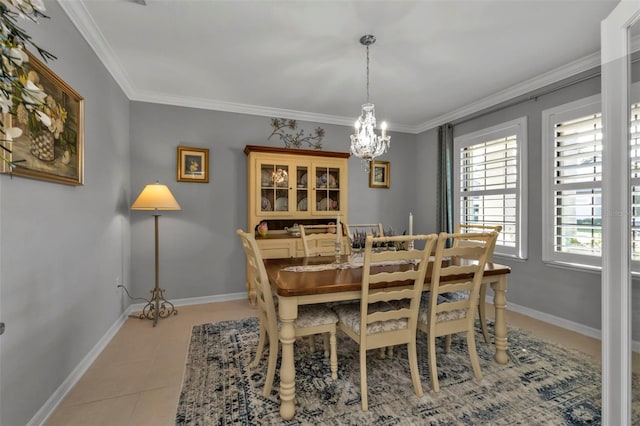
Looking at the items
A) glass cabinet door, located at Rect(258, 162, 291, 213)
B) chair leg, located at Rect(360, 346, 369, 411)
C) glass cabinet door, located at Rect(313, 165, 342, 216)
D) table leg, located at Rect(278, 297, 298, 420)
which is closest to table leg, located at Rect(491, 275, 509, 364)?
chair leg, located at Rect(360, 346, 369, 411)

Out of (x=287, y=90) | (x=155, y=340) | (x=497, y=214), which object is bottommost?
(x=155, y=340)

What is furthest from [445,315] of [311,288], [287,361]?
[287,361]

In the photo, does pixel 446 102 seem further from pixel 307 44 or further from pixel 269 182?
pixel 269 182

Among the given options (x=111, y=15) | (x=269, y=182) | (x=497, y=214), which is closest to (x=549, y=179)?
(x=497, y=214)

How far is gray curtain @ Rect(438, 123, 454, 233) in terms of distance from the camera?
4066 mm

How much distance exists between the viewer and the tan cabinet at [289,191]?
3.56 metres

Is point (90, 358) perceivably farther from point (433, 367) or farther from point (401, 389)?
point (433, 367)

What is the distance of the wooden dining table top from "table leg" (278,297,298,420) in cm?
8

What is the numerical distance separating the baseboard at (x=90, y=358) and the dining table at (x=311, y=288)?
1.29 meters

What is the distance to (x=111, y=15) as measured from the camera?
81.2 inches

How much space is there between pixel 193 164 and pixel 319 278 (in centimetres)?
252

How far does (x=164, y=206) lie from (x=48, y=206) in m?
1.22

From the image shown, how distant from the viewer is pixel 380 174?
4629mm

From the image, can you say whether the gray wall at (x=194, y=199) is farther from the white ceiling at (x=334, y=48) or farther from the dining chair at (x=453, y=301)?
the dining chair at (x=453, y=301)
